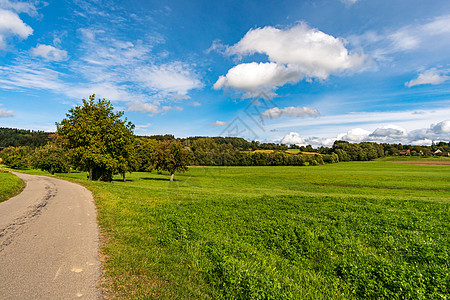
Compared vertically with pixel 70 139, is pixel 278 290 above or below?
below

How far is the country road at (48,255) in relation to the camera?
440 cm

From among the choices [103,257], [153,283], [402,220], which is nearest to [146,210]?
[103,257]

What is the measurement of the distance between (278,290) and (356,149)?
13906 cm

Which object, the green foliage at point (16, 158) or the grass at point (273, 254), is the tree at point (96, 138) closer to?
the grass at point (273, 254)

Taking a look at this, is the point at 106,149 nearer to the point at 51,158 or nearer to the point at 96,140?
the point at 96,140

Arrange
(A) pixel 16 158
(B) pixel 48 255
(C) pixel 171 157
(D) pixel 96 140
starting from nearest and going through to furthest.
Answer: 1. (B) pixel 48 255
2. (D) pixel 96 140
3. (C) pixel 171 157
4. (A) pixel 16 158

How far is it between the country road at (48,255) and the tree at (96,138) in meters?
21.0

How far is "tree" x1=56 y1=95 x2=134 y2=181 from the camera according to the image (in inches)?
1187

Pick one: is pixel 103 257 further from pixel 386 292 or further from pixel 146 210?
pixel 386 292

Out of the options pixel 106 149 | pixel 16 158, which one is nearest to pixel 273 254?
pixel 106 149

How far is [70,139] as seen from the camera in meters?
31.5

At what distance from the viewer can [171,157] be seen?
48781 millimetres

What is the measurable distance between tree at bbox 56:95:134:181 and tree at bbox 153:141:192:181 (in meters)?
12.6

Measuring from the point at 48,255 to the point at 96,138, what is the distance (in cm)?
2915
